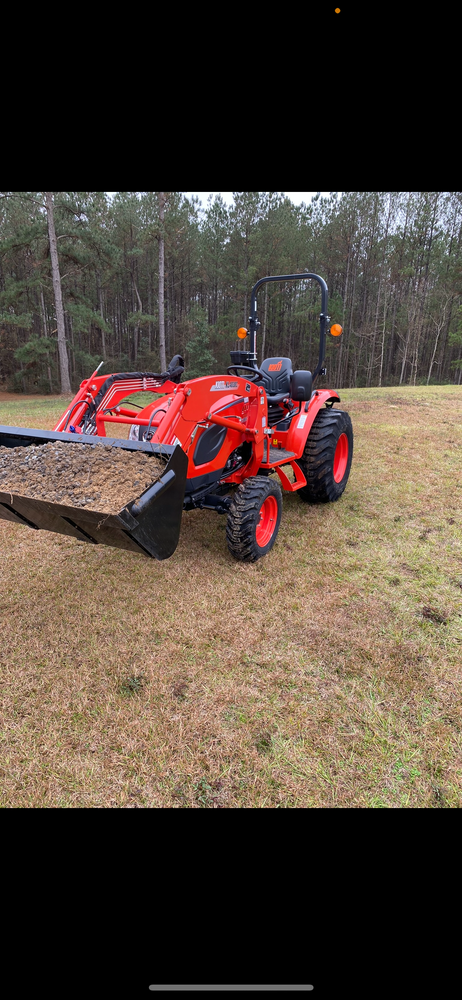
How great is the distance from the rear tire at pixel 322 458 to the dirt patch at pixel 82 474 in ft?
8.12

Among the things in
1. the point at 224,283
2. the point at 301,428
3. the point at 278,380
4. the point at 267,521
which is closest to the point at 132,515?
the point at 267,521

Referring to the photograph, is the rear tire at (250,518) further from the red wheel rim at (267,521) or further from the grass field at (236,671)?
the grass field at (236,671)

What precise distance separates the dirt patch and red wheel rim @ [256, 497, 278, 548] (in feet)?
5.27

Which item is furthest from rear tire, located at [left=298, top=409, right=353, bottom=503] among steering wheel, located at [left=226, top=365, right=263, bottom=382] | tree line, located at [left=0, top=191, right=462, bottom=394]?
tree line, located at [left=0, top=191, right=462, bottom=394]

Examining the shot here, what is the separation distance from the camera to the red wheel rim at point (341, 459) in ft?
18.5

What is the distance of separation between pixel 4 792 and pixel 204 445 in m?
2.47

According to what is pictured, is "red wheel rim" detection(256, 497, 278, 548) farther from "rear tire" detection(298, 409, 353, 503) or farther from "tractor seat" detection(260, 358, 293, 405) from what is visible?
"tractor seat" detection(260, 358, 293, 405)

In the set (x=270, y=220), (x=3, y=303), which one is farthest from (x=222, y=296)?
(x=3, y=303)

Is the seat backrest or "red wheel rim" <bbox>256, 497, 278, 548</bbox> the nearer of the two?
"red wheel rim" <bbox>256, 497, 278, 548</bbox>

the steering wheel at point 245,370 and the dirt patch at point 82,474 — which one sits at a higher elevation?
the steering wheel at point 245,370

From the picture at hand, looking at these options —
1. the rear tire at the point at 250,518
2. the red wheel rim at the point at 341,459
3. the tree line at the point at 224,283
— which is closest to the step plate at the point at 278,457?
the rear tire at the point at 250,518

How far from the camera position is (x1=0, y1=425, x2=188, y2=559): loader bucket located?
242 centimetres

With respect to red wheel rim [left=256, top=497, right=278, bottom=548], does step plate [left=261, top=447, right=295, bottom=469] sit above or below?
above

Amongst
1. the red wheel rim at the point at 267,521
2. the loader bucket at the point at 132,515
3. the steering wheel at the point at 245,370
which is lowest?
the red wheel rim at the point at 267,521
